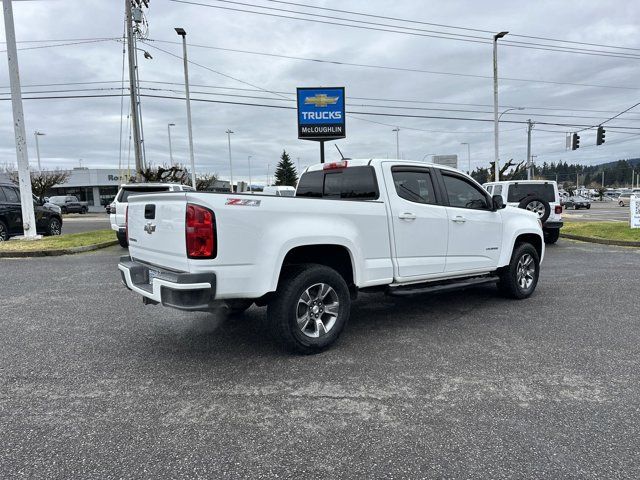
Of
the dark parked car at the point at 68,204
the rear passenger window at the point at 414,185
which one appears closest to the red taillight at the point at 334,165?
the rear passenger window at the point at 414,185

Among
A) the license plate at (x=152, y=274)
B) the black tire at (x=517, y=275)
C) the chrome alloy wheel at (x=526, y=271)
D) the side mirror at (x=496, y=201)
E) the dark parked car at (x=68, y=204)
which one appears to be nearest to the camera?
the license plate at (x=152, y=274)

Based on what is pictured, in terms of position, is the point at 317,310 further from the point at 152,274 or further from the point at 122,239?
the point at 122,239

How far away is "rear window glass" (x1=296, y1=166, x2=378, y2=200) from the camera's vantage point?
4.93 meters

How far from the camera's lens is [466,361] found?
4039 millimetres

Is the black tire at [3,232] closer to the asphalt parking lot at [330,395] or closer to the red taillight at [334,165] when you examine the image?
the asphalt parking lot at [330,395]

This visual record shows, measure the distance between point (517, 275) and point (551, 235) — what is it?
7923 mm

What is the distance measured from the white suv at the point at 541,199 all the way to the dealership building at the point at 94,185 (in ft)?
158

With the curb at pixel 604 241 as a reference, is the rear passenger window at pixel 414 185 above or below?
above

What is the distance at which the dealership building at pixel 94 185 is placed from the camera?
56.9 meters

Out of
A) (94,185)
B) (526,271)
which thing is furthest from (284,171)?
(526,271)

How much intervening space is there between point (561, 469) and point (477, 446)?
0.46 meters

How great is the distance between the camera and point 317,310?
4258 millimetres

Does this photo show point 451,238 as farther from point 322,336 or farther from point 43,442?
point 43,442

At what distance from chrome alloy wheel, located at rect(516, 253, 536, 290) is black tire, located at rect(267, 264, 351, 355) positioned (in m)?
3.34
